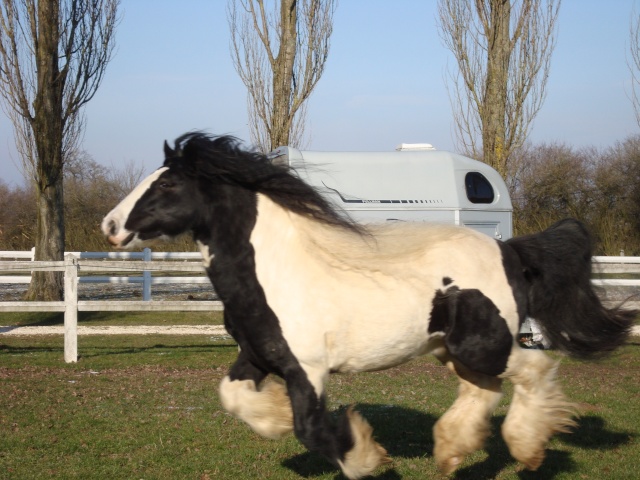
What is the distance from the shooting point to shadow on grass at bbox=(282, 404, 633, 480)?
6.37 m

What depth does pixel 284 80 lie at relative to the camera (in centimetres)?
1989

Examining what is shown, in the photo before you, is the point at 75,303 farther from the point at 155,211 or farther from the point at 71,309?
the point at 155,211

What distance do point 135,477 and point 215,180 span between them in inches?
102

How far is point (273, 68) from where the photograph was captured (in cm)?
2009

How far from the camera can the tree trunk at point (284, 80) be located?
1975 centimetres

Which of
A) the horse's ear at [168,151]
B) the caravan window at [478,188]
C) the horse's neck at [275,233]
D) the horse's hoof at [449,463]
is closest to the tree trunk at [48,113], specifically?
the caravan window at [478,188]

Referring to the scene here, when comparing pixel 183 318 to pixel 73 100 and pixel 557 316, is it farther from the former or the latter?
pixel 557 316

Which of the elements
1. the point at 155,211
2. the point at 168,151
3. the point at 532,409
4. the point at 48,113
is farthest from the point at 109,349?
the point at 532,409

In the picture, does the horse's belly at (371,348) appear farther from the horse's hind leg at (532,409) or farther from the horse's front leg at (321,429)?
the horse's hind leg at (532,409)

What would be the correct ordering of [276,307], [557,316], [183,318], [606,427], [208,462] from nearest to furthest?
[276,307] → [557,316] → [208,462] → [606,427] → [183,318]

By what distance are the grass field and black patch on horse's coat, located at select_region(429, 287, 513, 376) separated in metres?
1.37

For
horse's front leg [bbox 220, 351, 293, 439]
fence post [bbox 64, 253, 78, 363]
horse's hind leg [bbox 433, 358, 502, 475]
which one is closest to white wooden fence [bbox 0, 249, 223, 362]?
fence post [bbox 64, 253, 78, 363]

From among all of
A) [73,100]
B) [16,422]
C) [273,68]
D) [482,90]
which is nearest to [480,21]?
[482,90]

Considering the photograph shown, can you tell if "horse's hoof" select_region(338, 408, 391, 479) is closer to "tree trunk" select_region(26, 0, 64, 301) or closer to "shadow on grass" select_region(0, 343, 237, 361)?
"shadow on grass" select_region(0, 343, 237, 361)
